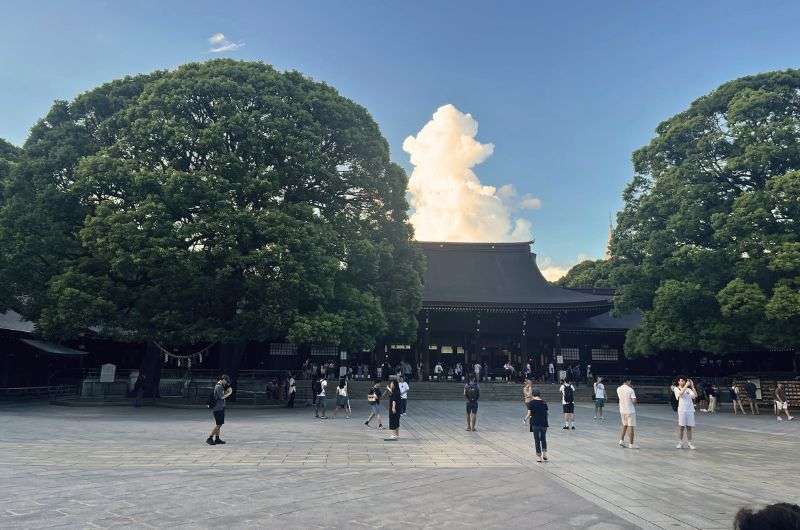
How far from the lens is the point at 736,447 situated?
13742 millimetres

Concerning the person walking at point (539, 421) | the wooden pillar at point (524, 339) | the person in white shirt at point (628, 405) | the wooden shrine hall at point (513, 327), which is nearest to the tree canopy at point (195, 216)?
the person walking at point (539, 421)

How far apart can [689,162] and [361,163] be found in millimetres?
17869

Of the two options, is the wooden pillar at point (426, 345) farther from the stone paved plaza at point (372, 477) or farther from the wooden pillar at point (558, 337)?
the stone paved plaza at point (372, 477)

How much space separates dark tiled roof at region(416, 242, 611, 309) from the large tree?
7307 millimetres

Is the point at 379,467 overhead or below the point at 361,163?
A: below

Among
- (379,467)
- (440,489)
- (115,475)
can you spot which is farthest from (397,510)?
(115,475)

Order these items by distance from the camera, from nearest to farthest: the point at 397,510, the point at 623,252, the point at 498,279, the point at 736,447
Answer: the point at 397,510 → the point at 736,447 → the point at 623,252 → the point at 498,279

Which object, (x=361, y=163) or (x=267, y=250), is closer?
(x=267, y=250)

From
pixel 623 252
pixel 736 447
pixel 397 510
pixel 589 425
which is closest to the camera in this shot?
pixel 397 510

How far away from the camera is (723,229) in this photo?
24406 millimetres

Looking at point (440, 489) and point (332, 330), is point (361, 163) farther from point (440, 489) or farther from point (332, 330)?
point (440, 489)

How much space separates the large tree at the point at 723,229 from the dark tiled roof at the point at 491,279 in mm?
7307

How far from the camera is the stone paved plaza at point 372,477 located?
22.4 feet

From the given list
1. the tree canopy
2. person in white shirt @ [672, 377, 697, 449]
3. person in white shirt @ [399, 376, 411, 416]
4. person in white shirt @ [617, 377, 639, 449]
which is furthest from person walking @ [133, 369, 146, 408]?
person in white shirt @ [672, 377, 697, 449]
